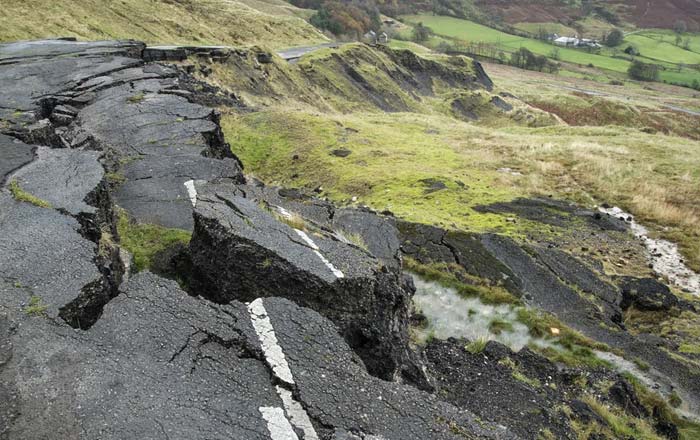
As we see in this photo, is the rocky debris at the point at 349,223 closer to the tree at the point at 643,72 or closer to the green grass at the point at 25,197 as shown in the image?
the green grass at the point at 25,197

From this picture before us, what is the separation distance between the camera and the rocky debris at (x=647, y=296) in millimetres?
12164

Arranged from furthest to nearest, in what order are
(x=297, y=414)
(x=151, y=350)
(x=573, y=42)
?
(x=573, y=42) → (x=151, y=350) → (x=297, y=414)

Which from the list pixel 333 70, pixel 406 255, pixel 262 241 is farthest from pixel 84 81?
pixel 333 70

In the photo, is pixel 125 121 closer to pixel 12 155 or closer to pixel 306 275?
pixel 12 155

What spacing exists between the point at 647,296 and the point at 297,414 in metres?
11.5

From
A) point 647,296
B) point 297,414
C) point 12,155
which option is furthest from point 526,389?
point 12,155

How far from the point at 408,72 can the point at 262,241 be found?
4646cm

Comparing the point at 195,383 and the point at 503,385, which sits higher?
the point at 195,383

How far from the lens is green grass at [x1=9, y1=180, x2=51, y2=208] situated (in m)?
6.76

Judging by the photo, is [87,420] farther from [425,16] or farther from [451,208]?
[425,16]

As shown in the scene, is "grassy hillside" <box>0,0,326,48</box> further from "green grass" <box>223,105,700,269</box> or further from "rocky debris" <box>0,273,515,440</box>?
"rocky debris" <box>0,273,515,440</box>

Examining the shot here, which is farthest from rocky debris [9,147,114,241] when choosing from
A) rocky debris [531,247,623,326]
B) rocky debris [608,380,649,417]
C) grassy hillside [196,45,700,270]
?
rocky debris [531,247,623,326]

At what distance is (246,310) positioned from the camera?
529 cm

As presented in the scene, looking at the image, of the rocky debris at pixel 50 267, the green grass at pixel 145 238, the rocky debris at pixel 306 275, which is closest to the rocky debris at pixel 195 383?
the rocky debris at pixel 50 267
